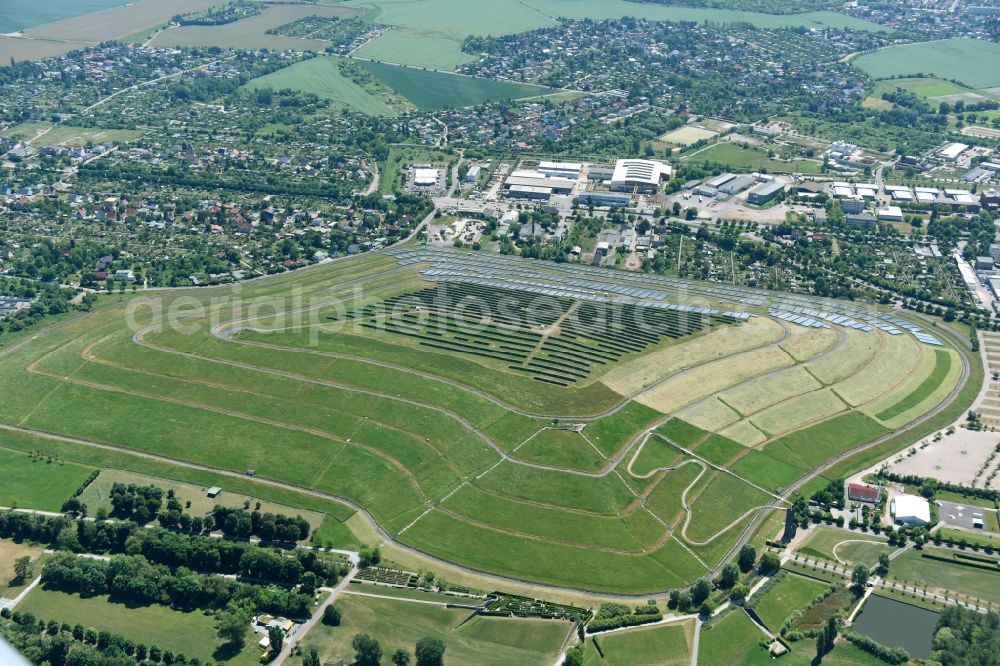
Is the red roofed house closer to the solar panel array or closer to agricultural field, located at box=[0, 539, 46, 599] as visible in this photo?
the solar panel array

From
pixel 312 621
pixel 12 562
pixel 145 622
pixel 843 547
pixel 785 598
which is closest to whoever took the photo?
pixel 145 622

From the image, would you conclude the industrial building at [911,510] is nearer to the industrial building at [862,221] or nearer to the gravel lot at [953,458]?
the gravel lot at [953,458]

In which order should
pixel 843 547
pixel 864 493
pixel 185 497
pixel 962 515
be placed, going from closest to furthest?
pixel 843 547, pixel 962 515, pixel 185 497, pixel 864 493

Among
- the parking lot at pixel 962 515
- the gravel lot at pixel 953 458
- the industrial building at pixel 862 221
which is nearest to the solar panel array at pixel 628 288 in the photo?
the gravel lot at pixel 953 458

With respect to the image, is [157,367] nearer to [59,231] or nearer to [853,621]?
[59,231]

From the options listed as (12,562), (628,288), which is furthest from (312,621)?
(628,288)

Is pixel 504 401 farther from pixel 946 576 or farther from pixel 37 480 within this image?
pixel 37 480
